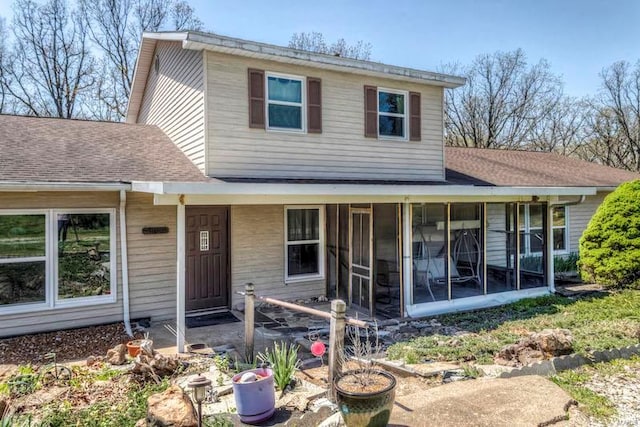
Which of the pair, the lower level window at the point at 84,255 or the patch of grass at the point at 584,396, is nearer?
the patch of grass at the point at 584,396

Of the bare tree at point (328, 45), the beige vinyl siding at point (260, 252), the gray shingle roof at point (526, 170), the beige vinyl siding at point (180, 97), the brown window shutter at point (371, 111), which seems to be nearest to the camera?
the beige vinyl siding at point (180, 97)

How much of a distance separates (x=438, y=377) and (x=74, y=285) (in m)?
5.99

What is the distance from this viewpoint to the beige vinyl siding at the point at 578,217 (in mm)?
13688

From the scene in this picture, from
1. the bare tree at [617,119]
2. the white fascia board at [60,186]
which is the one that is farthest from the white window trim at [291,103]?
the bare tree at [617,119]

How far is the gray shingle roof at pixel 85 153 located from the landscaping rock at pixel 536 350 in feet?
17.7

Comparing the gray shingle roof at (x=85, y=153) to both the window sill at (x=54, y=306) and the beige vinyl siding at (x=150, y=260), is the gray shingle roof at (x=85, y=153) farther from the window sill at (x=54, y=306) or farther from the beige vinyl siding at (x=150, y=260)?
the window sill at (x=54, y=306)

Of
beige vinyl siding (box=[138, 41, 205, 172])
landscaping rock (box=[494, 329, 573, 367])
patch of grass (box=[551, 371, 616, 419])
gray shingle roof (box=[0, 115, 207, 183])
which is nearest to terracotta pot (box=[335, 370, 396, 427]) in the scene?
patch of grass (box=[551, 371, 616, 419])

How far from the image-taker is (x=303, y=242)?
Answer: 9555mm

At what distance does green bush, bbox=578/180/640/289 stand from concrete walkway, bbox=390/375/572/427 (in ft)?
21.4

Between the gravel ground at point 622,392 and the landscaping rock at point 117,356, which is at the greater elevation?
the landscaping rock at point 117,356

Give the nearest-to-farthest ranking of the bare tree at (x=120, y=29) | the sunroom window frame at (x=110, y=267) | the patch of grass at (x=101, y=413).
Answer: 1. the patch of grass at (x=101, y=413)
2. the sunroom window frame at (x=110, y=267)
3. the bare tree at (x=120, y=29)

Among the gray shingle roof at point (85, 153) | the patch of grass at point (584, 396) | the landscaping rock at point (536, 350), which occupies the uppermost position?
the gray shingle roof at point (85, 153)

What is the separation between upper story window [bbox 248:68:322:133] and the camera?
810 cm

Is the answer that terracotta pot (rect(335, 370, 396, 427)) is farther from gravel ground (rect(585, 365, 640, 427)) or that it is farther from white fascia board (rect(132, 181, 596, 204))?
white fascia board (rect(132, 181, 596, 204))
